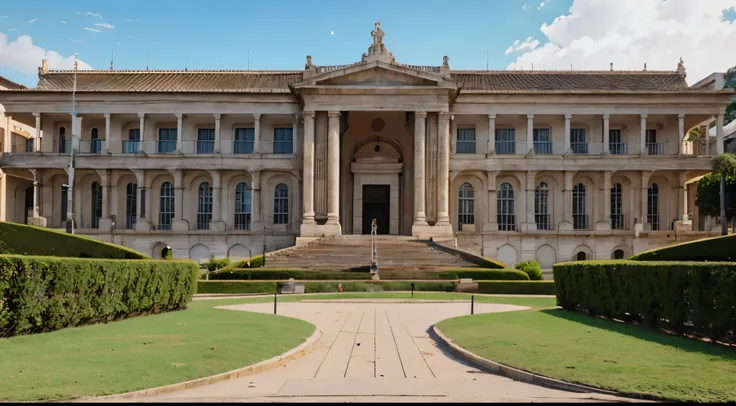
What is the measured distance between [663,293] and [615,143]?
43578 millimetres

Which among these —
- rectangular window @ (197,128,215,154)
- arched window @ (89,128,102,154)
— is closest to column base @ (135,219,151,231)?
rectangular window @ (197,128,215,154)

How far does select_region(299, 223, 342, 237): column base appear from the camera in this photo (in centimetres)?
5119

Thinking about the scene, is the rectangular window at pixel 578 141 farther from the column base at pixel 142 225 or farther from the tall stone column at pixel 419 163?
the column base at pixel 142 225

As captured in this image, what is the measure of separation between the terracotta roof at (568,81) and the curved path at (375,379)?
135 ft

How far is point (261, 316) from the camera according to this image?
22.1 metres

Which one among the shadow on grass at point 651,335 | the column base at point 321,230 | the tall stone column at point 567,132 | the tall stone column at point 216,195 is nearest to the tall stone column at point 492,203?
the tall stone column at point 567,132

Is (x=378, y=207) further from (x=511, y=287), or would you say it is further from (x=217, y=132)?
(x=511, y=287)

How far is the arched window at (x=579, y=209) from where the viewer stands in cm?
5700

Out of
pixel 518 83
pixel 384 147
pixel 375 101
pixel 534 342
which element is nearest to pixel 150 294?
pixel 534 342

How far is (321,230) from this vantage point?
51312 mm

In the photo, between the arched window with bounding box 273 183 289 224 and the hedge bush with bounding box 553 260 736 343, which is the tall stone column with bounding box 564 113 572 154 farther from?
the hedge bush with bounding box 553 260 736 343

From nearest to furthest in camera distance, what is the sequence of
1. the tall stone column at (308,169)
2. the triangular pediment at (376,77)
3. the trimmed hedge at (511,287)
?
1. the trimmed hedge at (511,287)
2. the triangular pediment at (376,77)
3. the tall stone column at (308,169)

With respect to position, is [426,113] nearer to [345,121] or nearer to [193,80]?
[345,121]

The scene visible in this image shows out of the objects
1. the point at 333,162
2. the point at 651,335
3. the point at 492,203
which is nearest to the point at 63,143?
the point at 333,162
